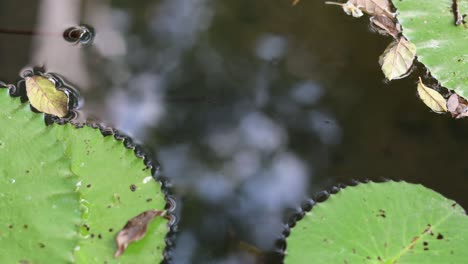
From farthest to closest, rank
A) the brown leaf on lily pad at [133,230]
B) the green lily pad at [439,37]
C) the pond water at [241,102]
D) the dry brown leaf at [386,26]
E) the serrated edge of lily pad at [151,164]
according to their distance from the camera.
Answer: the dry brown leaf at [386,26], the green lily pad at [439,37], the pond water at [241,102], the serrated edge of lily pad at [151,164], the brown leaf on lily pad at [133,230]

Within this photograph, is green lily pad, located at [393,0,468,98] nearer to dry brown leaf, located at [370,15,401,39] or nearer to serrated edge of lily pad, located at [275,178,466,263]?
dry brown leaf, located at [370,15,401,39]

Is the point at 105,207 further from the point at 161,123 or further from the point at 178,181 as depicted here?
the point at 161,123

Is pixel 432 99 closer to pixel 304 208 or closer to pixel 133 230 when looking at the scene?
pixel 304 208

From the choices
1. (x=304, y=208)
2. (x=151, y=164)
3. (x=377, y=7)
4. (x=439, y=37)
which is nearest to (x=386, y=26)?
(x=377, y=7)

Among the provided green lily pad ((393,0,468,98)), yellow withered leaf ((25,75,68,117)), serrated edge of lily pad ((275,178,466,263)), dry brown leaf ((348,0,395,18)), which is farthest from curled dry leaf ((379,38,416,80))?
yellow withered leaf ((25,75,68,117))

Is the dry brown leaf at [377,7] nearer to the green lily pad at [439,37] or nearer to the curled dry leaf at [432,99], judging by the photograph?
the green lily pad at [439,37]

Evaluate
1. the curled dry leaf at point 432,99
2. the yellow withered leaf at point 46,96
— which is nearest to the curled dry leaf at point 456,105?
the curled dry leaf at point 432,99
